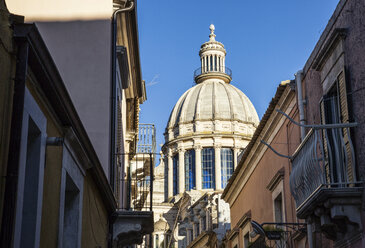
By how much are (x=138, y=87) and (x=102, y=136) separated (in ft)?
28.2

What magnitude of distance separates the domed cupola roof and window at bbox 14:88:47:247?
179ft

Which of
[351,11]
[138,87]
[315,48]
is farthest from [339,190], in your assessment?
[138,87]

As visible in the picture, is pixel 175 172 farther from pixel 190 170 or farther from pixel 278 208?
pixel 278 208

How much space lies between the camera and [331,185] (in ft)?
36.1

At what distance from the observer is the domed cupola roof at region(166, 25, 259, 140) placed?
63281 millimetres

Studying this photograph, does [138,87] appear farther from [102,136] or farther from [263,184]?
[102,136]

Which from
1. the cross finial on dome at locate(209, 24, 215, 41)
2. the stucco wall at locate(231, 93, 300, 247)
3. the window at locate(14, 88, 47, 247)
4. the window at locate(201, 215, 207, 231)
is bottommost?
the window at locate(14, 88, 47, 247)

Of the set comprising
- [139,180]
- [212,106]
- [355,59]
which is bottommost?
[139,180]

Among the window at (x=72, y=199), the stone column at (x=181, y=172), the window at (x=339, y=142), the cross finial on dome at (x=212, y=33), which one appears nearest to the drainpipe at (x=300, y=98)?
the window at (x=339, y=142)

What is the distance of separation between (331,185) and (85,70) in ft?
17.0

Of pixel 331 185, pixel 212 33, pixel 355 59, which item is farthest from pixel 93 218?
pixel 212 33

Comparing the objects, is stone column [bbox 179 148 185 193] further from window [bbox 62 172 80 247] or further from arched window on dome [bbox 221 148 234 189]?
window [bbox 62 172 80 247]

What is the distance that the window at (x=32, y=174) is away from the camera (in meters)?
7.39

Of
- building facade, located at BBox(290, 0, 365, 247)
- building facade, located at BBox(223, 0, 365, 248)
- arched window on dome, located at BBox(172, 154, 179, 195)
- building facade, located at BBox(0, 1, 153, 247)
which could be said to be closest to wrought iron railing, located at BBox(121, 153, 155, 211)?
building facade, located at BBox(0, 1, 153, 247)
